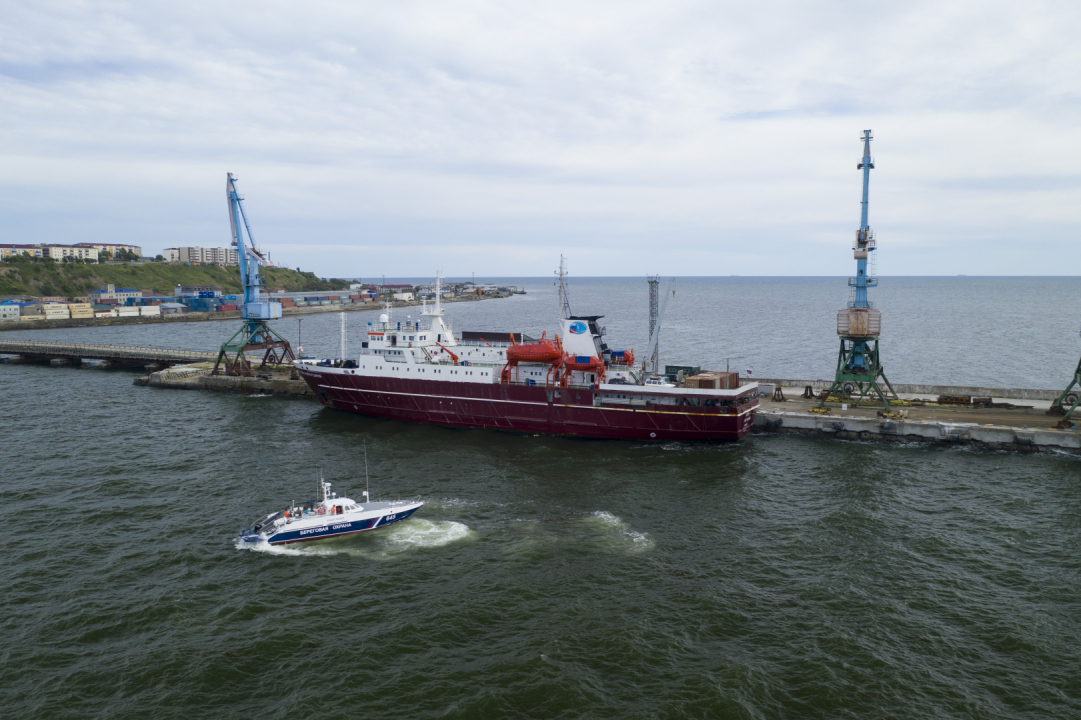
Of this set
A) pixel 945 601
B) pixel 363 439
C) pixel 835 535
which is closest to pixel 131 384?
pixel 363 439

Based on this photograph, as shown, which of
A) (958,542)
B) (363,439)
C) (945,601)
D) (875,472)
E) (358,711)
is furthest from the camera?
(363,439)

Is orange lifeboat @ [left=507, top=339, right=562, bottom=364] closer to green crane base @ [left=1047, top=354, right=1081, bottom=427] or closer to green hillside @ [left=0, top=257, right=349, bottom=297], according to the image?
green crane base @ [left=1047, top=354, right=1081, bottom=427]

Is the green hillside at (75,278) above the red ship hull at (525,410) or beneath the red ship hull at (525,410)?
above

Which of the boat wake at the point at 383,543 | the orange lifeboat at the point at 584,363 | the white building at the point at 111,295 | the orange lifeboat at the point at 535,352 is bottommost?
the boat wake at the point at 383,543

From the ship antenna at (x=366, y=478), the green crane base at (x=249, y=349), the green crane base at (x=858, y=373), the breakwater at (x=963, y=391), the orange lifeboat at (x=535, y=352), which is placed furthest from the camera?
the green crane base at (x=249, y=349)

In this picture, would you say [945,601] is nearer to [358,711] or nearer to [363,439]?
[358,711]

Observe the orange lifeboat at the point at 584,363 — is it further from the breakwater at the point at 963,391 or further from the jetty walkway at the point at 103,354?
the jetty walkway at the point at 103,354

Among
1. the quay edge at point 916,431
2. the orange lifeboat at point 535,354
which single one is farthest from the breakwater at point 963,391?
the orange lifeboat at point 535,354
